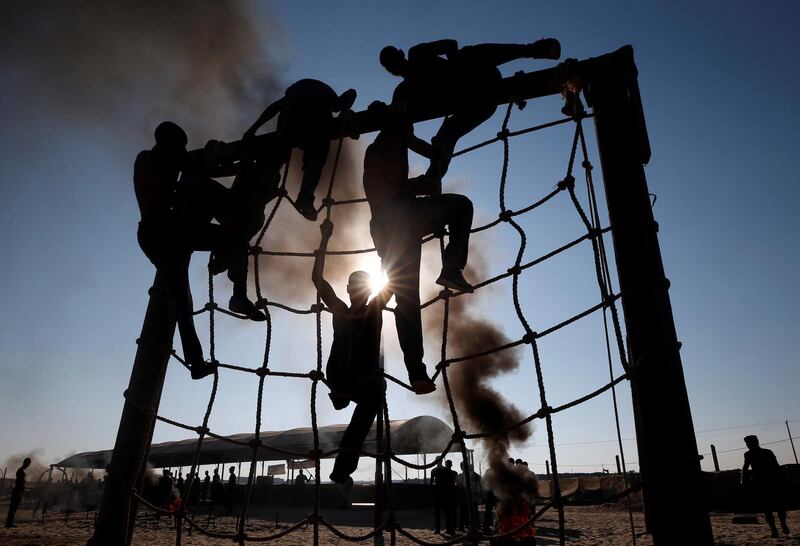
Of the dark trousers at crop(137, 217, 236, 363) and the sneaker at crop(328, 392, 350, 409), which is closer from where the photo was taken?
the sneaker at crop(328, 392, 350, 409)

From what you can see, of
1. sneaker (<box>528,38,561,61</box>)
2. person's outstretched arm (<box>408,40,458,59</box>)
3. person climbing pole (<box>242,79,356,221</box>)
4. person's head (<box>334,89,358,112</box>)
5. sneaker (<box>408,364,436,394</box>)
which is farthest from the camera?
person's head (<box>334,89,358,112</box>)

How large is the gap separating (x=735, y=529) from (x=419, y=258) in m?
9.85

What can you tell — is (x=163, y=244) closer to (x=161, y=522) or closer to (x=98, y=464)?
(x=161, y=522)

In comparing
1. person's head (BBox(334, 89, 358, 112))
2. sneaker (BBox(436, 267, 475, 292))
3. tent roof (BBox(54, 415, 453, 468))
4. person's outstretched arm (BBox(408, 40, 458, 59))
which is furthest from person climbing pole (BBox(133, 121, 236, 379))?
tent roof (BBox(54, 415, 453, 468))

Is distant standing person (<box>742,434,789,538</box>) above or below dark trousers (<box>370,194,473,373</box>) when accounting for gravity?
below

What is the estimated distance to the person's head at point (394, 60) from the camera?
332 cm

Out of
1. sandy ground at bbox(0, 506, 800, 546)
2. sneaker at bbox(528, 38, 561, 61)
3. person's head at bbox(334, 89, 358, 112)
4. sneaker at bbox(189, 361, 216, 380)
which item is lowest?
sandy ground at bbox(0, 506, 800, 546)

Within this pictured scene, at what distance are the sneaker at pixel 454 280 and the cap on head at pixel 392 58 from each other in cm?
134

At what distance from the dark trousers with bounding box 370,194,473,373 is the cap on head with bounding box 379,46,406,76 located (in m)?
0.93

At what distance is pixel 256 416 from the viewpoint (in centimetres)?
297

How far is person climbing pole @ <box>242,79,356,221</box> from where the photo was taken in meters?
3.37

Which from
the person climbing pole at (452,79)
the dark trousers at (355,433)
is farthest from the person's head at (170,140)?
the dark trousers at (355,433)

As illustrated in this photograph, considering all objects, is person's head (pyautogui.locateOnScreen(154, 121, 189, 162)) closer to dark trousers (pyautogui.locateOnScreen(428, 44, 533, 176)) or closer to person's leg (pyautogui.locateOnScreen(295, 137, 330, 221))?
person's leg (pyautogui.locateOnScreen(295, 137, 330, 221))

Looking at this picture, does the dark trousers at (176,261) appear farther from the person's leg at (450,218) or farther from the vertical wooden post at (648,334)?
the vertical wooden post at (648,334)
